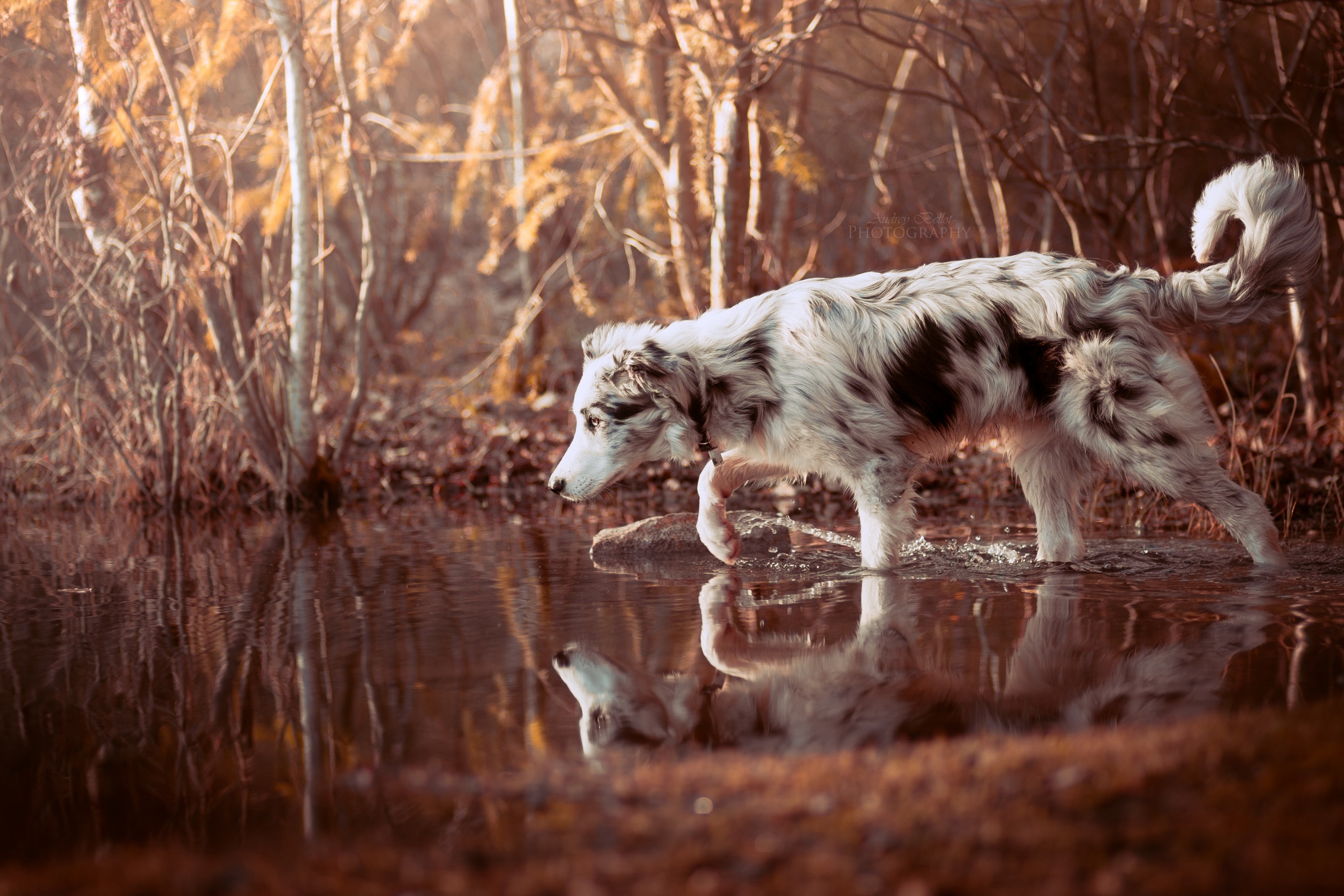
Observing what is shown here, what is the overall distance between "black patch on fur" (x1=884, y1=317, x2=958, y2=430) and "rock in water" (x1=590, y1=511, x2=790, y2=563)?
156 centimetres

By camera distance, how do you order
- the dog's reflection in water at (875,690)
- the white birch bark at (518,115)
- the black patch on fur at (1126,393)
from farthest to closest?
the white birch bark at (518,115) < the black patch on fur at (1126,393) < the dog's reflection in water at (875,690)

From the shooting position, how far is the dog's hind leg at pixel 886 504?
573cm

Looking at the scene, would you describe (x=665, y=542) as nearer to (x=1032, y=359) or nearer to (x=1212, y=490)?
(x=1032, y=359)

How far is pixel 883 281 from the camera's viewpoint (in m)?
5.95

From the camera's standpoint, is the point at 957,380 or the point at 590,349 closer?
the point at 957,380

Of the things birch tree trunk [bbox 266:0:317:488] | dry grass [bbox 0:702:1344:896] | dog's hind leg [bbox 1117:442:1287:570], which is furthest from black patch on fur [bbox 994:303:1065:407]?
birch tree trunk [bbox 266:0:317:488]

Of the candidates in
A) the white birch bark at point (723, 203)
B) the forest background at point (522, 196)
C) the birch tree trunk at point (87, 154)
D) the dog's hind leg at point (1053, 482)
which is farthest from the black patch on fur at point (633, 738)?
the birch tree trunk at point (87, 154)

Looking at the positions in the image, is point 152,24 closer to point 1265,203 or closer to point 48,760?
point 48,760

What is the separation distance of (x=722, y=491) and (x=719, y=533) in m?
0.23

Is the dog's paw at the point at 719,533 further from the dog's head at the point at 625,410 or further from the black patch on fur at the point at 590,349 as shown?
the black patch on fur at the point at 590,349

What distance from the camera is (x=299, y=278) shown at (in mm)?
9516

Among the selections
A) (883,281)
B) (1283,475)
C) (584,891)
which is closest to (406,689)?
(584,891)

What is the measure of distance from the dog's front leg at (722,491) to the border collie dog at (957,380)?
1 centimetres

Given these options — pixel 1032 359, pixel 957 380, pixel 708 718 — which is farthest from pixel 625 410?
pixel 708 718
